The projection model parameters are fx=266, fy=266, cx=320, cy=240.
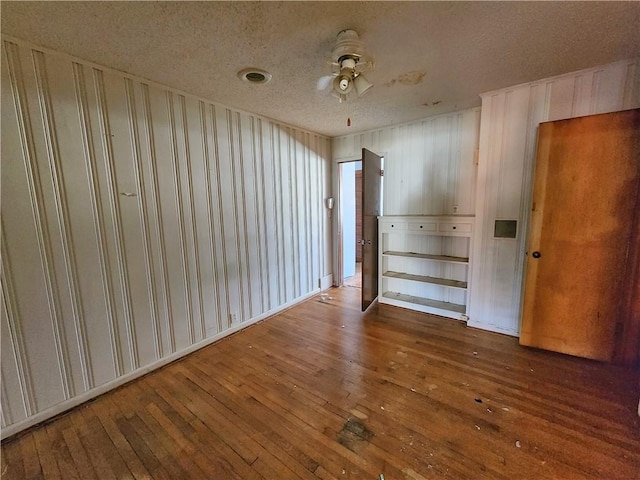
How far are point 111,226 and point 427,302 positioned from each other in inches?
135

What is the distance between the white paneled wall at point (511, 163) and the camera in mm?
2229

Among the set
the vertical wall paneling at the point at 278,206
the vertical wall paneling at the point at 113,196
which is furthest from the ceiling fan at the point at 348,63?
the vertical wall paneling at the point at 113,196

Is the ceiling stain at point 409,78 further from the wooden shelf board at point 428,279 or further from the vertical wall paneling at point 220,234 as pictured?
the wooden shelf board at point 428,279

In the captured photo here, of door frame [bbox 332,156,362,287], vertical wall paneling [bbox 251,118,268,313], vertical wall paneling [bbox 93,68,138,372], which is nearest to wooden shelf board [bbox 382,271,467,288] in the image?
door frame [bbox 332,156,362,287]

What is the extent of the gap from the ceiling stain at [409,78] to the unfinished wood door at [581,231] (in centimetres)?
116

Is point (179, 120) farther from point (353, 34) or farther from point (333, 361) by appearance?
point (333, 361)

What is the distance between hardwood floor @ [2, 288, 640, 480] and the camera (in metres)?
1.43

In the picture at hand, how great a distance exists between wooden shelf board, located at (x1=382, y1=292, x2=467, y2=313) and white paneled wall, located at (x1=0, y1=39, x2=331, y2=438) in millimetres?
1882

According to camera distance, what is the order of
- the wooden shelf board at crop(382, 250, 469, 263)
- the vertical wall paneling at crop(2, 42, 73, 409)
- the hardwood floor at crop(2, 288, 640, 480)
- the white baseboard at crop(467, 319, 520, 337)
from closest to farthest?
the hardwood floor at crop(2, 288, 640, 480), the vertical wall paneling at crop(2, 42, 73, 409), the white baseboard at crop(467, 319, 520, 337), the wooden shelf board at crop(382, 250, 469, 263)

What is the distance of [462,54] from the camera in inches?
75.8

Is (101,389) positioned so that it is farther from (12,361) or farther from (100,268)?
(100,268)

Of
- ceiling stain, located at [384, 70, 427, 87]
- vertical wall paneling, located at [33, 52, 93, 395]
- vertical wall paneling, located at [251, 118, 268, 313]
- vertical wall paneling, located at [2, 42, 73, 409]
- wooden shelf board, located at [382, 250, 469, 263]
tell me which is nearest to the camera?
vertical wall paneling, located at [2, 42, 73, 409]

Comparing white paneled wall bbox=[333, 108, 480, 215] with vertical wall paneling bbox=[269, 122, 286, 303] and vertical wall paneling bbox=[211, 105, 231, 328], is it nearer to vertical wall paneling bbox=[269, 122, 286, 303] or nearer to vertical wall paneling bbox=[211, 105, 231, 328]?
vertical wall paneling bbox=[269, 122, 286, 303]

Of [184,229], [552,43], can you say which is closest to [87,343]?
[184,229]
